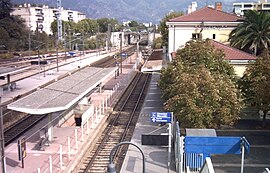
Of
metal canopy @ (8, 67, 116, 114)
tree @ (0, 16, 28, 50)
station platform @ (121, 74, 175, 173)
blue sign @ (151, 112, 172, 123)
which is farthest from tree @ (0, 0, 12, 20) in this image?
blue sign @ (151, 112, 172, 123)

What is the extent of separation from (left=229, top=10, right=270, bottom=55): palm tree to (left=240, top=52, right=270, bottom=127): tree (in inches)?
444

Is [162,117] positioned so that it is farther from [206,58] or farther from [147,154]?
[206,58]

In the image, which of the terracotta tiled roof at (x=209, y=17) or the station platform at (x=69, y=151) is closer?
the station platform at (x=69, y=151)

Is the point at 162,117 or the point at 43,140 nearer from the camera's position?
the point at 162,117

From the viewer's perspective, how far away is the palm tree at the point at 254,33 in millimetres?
33025

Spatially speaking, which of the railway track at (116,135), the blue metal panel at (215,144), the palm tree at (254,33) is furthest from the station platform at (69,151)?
the palm tree at (254,33)

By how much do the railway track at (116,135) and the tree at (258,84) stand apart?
25.2 ft

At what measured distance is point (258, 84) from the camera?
20641 millimetres

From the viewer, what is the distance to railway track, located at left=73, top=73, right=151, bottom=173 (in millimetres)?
17103

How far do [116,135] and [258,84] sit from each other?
893 cm

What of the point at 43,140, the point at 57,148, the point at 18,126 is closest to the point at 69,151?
the point at 57,148

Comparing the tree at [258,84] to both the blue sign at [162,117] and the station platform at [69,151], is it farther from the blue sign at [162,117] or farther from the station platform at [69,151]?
the blue sign at [162,117]

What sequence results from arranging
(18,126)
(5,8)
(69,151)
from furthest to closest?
(5,8)
(18,126)
(69,151)

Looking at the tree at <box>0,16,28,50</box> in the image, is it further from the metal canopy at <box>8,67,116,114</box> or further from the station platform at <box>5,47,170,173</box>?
the station platform at <box>5,47,170,173</box>
